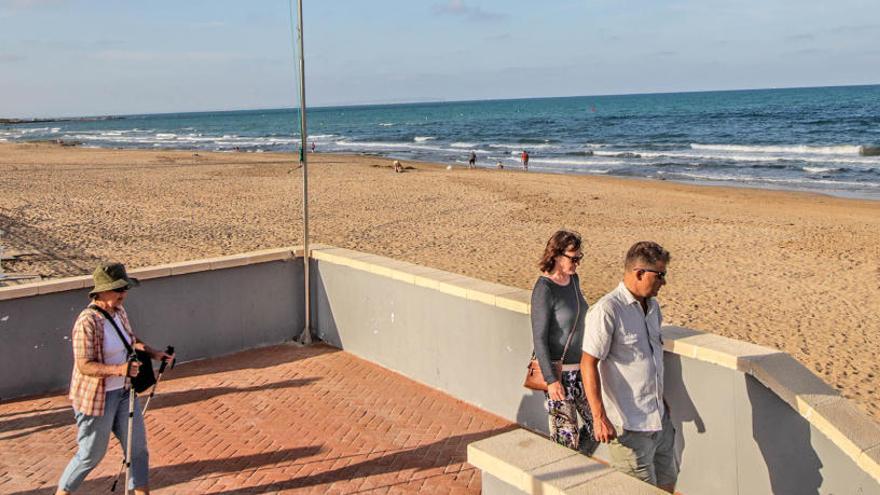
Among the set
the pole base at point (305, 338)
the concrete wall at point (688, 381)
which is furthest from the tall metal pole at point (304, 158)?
the concrete wall at point (688, 381)

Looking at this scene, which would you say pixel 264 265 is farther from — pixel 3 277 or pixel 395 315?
pixel 3 277

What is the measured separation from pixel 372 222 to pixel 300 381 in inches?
513

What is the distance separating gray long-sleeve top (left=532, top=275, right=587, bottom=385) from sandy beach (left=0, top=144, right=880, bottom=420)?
456 centimetres

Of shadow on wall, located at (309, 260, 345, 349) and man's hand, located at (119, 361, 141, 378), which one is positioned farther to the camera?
shadow on wall, located at (309, 260, 345, 349)

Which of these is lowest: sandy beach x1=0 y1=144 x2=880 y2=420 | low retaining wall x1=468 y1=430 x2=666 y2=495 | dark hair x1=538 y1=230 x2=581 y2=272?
sandy beach x1=0 y1=144 x2=880 y2=420

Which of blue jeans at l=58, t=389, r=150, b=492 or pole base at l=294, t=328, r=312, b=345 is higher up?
blue jeans at l=58, t=389, r=150, b=492

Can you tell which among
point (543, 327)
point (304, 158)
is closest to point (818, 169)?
point (304, 158)

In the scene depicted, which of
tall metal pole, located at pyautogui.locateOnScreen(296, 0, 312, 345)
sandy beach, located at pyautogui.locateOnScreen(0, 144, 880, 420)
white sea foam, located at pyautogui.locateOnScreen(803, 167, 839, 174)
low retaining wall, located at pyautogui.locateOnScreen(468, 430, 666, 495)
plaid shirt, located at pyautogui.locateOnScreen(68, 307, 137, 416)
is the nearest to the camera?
low retaining wall, located at pyautogui.locateOnScreen(468, 430, 666, 495)

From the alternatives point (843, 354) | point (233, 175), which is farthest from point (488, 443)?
point (233, 175)

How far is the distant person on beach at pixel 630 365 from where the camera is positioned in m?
3.76

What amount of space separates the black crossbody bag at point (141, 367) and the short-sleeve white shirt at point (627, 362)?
2408mm

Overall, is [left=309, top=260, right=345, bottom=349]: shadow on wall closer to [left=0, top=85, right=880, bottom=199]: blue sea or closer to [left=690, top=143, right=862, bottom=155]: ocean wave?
[left=0, top=85, right=880, bottom=199]: blue sea

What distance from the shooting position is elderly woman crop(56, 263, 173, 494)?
14.1ft

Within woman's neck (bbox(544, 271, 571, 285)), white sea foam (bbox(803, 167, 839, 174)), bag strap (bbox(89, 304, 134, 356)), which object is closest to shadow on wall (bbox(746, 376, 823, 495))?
woman's neck (bbox(544, 271, 571, 285))
